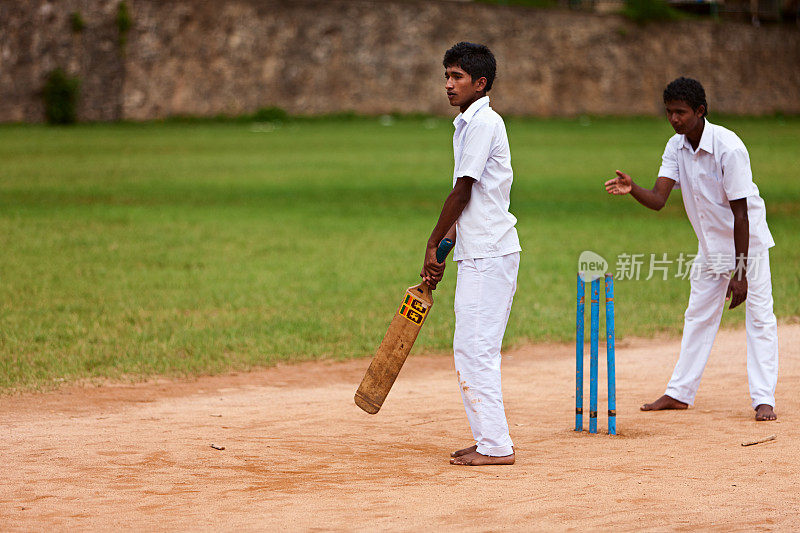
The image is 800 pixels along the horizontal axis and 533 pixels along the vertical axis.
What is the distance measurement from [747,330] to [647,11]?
47853 mm

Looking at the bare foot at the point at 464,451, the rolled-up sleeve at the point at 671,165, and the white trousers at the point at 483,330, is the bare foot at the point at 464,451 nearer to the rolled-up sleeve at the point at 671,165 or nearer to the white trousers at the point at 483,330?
the white trousers at the point at 483,330

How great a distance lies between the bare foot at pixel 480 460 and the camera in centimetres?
616

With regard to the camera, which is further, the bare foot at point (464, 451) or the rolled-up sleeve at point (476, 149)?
the bare foot at point (464, 451)

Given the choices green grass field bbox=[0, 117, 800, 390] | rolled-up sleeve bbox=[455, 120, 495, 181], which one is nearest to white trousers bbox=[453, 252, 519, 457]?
rolled-up sleeve bbox=[455, 120, 495, 181]

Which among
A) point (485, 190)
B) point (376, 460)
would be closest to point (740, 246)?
point (485, 190)

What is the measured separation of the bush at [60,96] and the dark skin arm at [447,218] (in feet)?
133

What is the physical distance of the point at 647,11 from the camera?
5238 centimetres

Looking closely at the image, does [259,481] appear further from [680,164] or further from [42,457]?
[680,164]

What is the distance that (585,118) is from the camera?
2024 inches

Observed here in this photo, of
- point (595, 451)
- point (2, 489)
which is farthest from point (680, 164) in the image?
point (2, 489)

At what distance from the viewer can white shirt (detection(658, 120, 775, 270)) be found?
23.1 feet

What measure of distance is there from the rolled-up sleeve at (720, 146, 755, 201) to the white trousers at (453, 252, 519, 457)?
187 cm

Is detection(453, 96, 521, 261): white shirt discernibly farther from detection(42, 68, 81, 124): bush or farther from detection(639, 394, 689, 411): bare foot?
detection(42, 68, 81, 124): bush

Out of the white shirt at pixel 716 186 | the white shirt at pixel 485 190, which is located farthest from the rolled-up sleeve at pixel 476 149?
the white shirt at pixel 716 186
